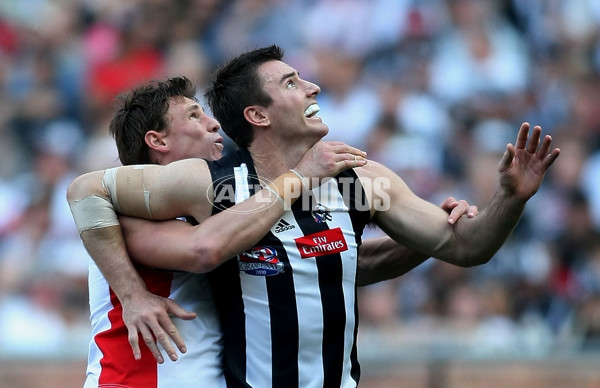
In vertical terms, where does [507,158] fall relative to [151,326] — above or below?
above

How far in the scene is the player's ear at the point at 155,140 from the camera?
525 cm

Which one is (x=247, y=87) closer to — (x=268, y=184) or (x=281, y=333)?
(x=268, y=184)

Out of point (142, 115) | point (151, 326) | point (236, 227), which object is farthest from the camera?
A: point (142, 115)

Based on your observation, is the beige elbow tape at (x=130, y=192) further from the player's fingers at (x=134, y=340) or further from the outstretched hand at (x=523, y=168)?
the outstretched hand at (x=523, y=168)

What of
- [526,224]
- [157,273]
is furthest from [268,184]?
[526,224]

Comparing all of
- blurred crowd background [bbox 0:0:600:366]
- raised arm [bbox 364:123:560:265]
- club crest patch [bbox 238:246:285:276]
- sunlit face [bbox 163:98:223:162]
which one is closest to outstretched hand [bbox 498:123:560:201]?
raised arm [bbox 364:123:560:265]

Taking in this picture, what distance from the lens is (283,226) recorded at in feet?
15.6

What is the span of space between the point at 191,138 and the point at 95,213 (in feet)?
2.48

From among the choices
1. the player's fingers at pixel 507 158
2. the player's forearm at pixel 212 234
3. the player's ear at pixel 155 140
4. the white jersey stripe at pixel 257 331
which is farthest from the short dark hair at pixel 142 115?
the player's fingers at pixel 507 158

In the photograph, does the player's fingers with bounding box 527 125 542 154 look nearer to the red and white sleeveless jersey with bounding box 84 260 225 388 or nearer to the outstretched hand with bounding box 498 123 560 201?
the outstretched hand with bounding box 498 123 560 201

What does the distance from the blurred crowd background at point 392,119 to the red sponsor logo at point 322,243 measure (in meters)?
2.75

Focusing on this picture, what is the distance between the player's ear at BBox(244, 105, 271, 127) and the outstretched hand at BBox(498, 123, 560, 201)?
1188mm

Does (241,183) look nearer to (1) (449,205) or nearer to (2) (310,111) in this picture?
(2) (310,111)

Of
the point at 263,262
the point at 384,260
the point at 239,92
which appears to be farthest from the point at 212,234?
the point at 384,260
